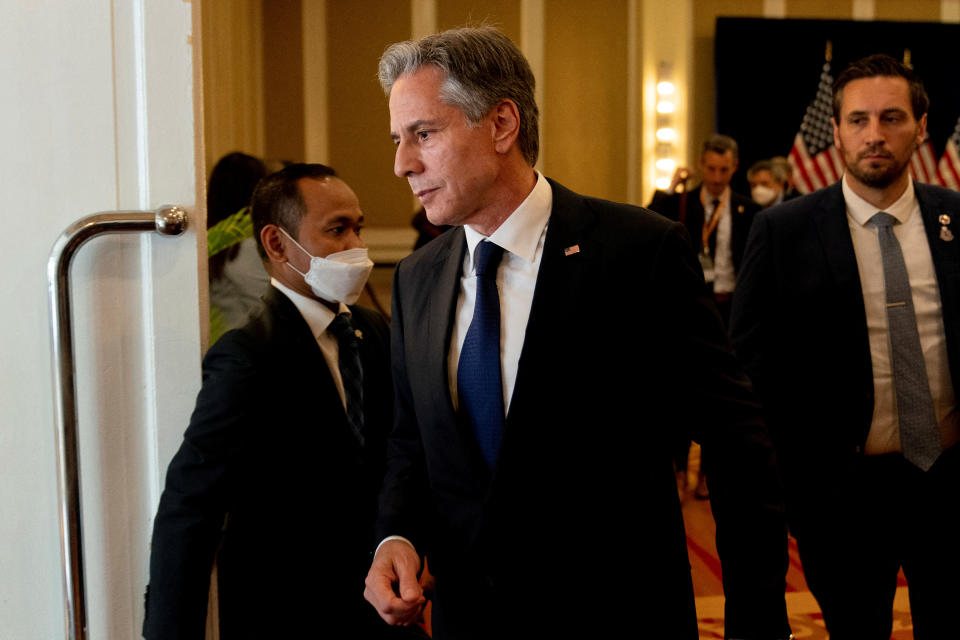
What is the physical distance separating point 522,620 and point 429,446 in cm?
28

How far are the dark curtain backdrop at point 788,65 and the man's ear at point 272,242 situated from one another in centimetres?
592

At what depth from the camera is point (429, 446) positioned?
1.39 meters

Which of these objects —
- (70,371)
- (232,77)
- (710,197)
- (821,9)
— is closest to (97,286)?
(70,371)

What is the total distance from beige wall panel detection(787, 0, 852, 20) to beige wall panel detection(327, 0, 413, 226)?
3143 millimetres

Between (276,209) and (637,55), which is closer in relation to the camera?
(276,209)

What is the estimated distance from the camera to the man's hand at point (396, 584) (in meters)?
1.26

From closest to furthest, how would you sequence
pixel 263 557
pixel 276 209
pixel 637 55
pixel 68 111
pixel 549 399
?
pixel 549 399 → pixel 68 111 → pixel 263 557 → pixel 276 209 → pixel 637 55

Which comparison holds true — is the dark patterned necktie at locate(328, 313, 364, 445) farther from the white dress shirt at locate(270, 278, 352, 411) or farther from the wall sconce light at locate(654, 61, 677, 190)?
the wall sconce light at locate(654, 61, 677, 190)

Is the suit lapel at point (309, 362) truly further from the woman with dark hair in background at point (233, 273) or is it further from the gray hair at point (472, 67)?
the woman with dark hair in background at point (233, 273)

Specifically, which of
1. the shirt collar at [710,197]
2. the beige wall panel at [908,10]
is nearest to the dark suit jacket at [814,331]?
the shirt collar at [710,197]

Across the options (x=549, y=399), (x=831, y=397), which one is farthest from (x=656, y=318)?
(x=831, y=397)

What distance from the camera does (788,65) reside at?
7.41 m

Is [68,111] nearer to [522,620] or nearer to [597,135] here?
[522,620]

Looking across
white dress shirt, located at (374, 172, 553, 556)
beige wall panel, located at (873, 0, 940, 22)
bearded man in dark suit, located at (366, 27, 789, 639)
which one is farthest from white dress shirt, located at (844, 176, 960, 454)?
beige wall panel, located at (873, 0, 940, 22)
